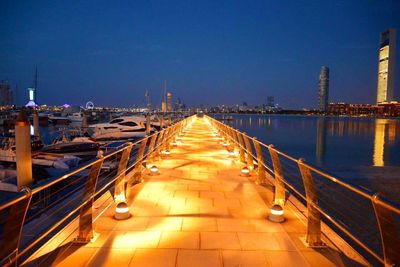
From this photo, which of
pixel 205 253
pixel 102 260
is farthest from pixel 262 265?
pixel 102 260

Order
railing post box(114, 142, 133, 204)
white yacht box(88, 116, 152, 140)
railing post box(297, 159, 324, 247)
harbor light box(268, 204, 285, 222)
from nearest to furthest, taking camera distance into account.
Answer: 1. railing post box(297, 159, 324, 247)
2. harbor light box(268, 204, 285, 222)
3. railing post box(114, 142, 133, 204)
4. white yacht box(88, 116, 152, 140)

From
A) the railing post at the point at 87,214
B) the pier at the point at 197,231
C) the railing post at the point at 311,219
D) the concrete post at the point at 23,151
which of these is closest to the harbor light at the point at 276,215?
the pier at the point at 197,231

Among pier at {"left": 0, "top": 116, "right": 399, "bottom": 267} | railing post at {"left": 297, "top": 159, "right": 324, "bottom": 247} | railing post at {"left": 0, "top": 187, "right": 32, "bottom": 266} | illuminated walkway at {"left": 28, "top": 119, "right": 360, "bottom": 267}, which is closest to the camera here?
railing post at {"left": 0, "top": 187, "right": 32, "bottom": 266}

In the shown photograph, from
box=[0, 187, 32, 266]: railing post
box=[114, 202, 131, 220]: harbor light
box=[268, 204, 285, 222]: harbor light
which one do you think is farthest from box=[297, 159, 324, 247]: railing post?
box=[0, 187, 32, 266]: railing post

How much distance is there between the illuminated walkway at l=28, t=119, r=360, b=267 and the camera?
3393 millimetres

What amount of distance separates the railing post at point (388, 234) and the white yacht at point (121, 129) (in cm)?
2614

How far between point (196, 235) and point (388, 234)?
244 centimetres

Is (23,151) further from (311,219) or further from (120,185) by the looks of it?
(311,219)

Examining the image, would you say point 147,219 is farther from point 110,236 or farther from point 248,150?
point 248,150

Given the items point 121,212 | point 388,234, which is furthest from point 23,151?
point 388,234

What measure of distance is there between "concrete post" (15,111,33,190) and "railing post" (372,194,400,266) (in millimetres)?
4982

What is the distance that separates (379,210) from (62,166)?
16204 millimetres

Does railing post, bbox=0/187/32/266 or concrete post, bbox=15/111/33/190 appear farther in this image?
concrete post, bbox=15/111/33/190

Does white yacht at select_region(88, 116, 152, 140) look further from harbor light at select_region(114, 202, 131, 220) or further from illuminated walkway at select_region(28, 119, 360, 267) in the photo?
harbor light at select_region(114, 202, 131, 220)
